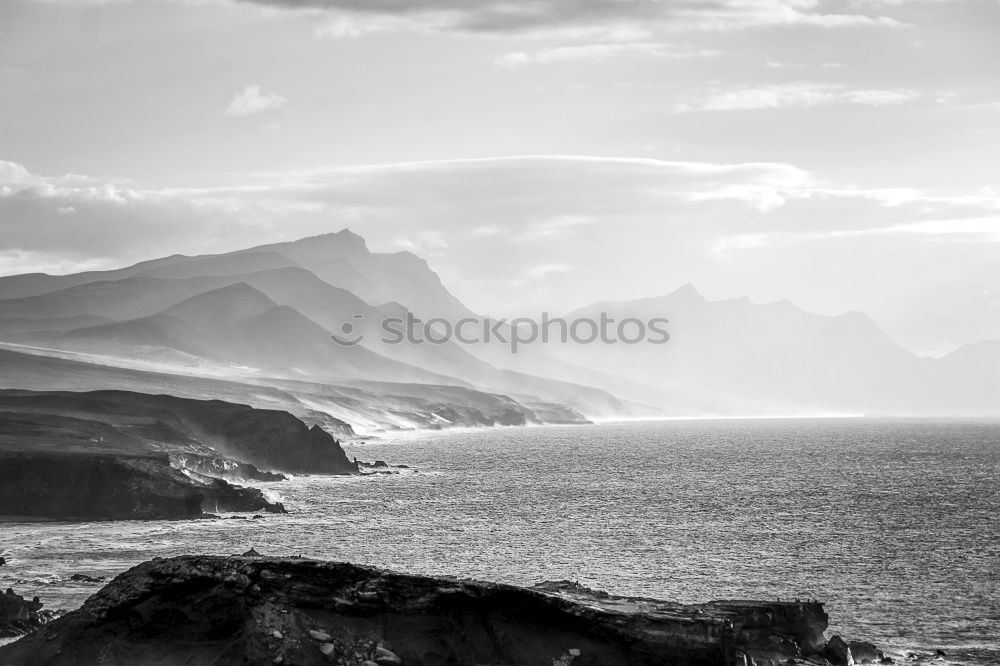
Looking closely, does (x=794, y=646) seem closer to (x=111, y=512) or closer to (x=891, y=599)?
(x=891, y=599)

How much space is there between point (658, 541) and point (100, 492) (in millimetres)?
52159

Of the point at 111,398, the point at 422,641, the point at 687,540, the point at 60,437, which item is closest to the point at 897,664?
the point at 422,641

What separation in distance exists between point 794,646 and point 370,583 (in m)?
18.1

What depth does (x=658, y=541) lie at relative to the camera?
80688mm

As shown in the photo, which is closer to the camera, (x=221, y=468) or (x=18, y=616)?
(x=18, y=616)

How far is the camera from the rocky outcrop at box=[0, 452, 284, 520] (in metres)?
94.3

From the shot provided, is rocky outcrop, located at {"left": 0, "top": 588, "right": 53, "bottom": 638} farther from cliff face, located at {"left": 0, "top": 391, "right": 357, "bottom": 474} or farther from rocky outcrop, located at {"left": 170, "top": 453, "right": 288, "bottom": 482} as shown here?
cliff face, located at {"left": 0, "top": 391, "right": 357, "bottom": 474}

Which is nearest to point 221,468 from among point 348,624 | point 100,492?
point 100,492

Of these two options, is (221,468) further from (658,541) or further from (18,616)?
(18,616)

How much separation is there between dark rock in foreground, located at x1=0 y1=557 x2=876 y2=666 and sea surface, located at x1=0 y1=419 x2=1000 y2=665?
14698 millimetres

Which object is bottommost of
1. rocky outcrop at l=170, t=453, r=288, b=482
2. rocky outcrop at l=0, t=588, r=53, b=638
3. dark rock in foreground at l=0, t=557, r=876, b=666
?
rocky outcrop at l=170, t=453, r=288, b=482

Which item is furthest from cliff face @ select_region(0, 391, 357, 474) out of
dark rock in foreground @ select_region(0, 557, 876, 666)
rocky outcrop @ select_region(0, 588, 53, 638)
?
dark rock in foreground @ select_region(0, 557, 876, 666)

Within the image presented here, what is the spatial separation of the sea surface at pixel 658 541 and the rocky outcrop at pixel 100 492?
4.87 meters

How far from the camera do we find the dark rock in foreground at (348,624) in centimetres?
3844
